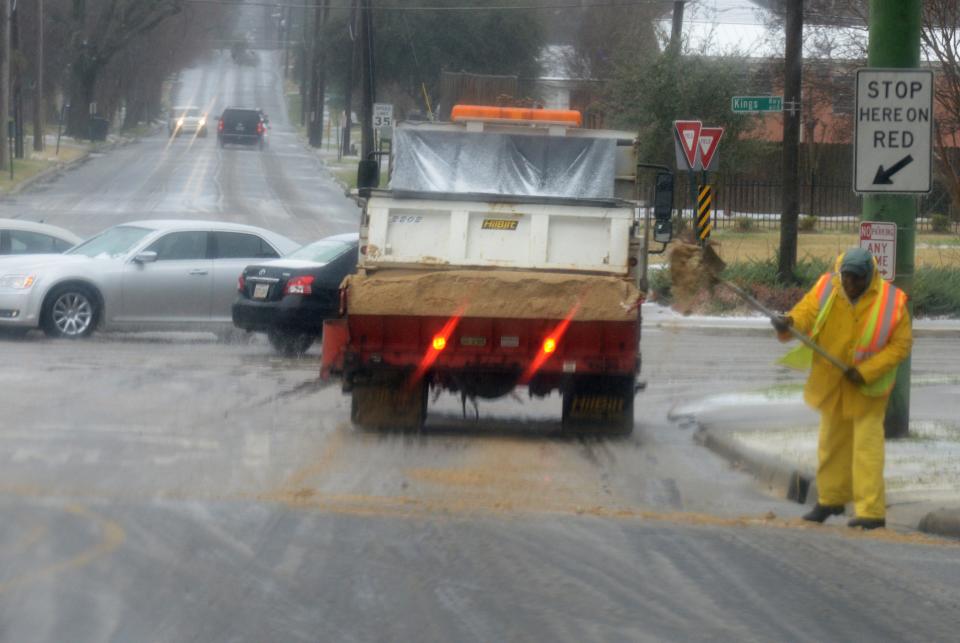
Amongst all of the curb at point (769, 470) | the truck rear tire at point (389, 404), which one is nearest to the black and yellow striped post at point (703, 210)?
the curb at point (769, 470)

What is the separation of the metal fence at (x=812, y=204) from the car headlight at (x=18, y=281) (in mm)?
28519

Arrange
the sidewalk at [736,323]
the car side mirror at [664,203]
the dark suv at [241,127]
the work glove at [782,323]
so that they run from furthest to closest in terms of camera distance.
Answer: the dark suv at [241,127] → the sidewalk at [736,323] → the car side mirror at [664,203] → the work glove at [782,323]

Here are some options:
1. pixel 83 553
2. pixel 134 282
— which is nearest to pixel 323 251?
pixel 134 282

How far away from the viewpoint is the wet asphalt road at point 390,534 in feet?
21.4

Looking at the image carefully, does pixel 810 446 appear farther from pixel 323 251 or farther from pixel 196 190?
pixel 196 190

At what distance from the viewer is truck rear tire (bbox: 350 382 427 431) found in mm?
12094

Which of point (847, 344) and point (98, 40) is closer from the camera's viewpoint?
point (847, 344)

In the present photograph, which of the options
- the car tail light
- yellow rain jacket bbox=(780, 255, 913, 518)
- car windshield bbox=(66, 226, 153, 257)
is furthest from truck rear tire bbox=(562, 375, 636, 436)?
car windshield bbox=(66, 226, 153, 257)

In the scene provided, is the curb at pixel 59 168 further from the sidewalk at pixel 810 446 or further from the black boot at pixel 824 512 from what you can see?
the black boot at pixel 824 512

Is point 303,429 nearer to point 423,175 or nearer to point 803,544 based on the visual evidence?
point 423,175

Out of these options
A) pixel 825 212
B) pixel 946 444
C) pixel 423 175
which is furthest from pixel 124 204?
pixel 946 444

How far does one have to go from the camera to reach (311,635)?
243 inches

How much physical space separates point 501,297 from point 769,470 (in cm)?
250

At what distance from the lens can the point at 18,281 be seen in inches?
704
